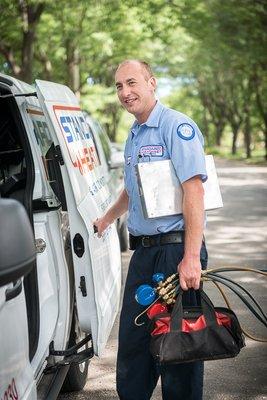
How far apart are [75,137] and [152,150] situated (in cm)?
70

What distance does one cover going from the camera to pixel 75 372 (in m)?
3.75

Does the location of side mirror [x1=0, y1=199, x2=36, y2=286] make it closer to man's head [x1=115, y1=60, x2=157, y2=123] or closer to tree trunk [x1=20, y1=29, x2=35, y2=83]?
A: man's head [x1=115, y1=60, x2=157, y2=123]

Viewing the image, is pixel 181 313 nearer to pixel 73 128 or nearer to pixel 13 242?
pixel 73 128

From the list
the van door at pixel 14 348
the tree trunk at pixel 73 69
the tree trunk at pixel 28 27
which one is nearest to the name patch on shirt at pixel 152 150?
the van door at pixel 14 348

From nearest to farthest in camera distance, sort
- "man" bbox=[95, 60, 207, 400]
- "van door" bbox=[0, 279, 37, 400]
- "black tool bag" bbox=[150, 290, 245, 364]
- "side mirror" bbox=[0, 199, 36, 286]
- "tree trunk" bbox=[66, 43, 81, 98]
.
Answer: "side mirror" bbox=[0, 199, 36, 286] < "van door" bbox=[0, 279, 37, 400] < "black tool bag" bbox=[150, 290, 245, 364] < "man" bbox=[95, 60, 207, 400] < "tree trunk" bbox=[66, 43, 81, 98]

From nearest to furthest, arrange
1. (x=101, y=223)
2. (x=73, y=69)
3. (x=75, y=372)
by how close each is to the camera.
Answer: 1. (x=101, y=223)
2. (x=75, y=372)
3. (x=73, y=69)

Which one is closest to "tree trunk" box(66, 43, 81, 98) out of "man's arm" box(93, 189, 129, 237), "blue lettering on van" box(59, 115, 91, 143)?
"blue lettering on van" box(59, 115, 91, 143)

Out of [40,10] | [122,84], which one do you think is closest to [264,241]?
[122,84]

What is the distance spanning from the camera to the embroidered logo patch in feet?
9.25

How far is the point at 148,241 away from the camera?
9.93 ft

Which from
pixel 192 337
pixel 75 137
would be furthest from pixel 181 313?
pixel 75 137

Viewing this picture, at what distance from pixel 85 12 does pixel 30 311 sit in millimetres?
15125

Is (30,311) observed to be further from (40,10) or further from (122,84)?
(40,10)

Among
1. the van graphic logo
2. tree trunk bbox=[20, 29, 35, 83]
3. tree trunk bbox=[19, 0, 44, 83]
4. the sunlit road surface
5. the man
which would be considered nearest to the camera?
the man
